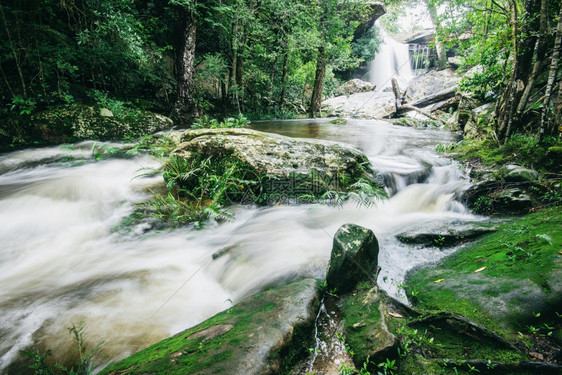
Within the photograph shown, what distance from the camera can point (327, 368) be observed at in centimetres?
162

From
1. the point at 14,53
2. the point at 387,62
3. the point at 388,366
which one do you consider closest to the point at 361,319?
the point at 388,366

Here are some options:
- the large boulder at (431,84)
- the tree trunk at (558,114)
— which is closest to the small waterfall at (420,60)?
the large boulder at (431,84)

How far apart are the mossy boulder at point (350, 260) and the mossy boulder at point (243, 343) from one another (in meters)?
0.34

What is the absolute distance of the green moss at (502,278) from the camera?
5.60 feet

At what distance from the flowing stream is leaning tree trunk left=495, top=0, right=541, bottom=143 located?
1269 mm

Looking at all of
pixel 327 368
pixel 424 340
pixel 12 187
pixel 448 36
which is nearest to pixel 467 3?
pixel 448 36

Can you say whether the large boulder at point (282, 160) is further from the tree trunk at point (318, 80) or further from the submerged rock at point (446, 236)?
the tree trunk at point (318, 80)

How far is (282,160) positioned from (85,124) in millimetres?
6388

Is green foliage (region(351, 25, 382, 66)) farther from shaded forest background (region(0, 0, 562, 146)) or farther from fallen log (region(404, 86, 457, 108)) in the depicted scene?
fallen log (region(404, 86, 457, 108))

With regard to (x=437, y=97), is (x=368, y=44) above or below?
above

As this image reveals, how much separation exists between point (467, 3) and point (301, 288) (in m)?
8.95

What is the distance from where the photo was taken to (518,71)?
186 inches

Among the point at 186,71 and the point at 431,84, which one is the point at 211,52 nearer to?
the point at 186,71

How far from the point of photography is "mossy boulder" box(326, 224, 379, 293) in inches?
91.1
